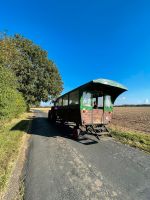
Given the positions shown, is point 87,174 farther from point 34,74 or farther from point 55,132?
point 34,74

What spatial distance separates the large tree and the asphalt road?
25832 mm

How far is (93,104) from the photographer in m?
9.11

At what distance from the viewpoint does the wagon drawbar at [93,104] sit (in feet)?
27.5

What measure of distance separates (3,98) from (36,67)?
23.5 m

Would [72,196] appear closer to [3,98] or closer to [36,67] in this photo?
[3,98]

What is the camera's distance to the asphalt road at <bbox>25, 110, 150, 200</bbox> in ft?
11.2

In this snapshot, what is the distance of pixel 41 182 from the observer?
12.8 ft

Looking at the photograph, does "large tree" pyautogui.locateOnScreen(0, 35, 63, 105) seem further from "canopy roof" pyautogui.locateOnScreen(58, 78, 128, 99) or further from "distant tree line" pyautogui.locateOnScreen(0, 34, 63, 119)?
Answer: "canopy roof" pyautogui.locateOnScreen(58, 78, 128, 99)

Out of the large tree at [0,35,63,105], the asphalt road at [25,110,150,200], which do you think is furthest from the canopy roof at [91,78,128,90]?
the large tree at [0,35,63,105]

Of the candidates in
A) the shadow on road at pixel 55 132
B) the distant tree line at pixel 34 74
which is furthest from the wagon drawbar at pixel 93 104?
the distant tree line at pixel 34 74

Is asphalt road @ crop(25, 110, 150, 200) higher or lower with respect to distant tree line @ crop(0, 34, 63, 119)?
lower

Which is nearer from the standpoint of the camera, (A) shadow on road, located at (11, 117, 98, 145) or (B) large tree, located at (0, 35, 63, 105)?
(A) shadow on road, located at (11, 117, 98, 145)

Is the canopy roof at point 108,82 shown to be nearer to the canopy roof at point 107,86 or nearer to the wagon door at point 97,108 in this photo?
the canopy roof at point 107,86

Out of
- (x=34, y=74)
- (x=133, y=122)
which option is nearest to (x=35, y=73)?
(x=34, y=74)
